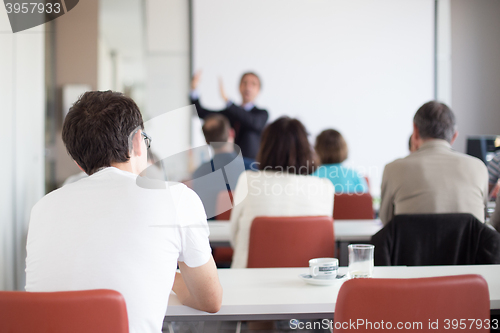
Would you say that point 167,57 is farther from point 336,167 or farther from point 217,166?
point 217,166

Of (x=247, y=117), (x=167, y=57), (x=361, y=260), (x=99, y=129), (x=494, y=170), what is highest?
(x=167, y=57)

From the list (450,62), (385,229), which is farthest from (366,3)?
(385,229)

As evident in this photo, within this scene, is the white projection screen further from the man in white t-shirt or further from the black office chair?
the man in white t-shirt

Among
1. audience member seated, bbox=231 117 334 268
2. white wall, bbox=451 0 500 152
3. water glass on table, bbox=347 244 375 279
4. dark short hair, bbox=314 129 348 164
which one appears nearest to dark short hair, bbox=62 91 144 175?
water glass on table, bbox=347 244 375 279

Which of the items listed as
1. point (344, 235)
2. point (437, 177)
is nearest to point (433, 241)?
point (437, 177)

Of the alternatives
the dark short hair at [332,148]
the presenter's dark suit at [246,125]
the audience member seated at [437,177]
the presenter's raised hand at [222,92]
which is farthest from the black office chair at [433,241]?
the presenter's raised hand at [222,92]

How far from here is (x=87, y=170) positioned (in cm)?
116

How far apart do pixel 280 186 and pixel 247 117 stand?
8.25 feet

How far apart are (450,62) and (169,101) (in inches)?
125

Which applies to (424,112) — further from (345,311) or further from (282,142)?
(345,311)

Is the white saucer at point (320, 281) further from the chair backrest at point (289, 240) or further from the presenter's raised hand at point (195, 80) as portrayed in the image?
the presenter's raised hand at point (195, 80)

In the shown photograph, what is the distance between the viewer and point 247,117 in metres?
4.57

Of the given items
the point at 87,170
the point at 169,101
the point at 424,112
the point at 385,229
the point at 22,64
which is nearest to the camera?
the point at 87,170

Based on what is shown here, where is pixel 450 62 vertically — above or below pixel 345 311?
above
